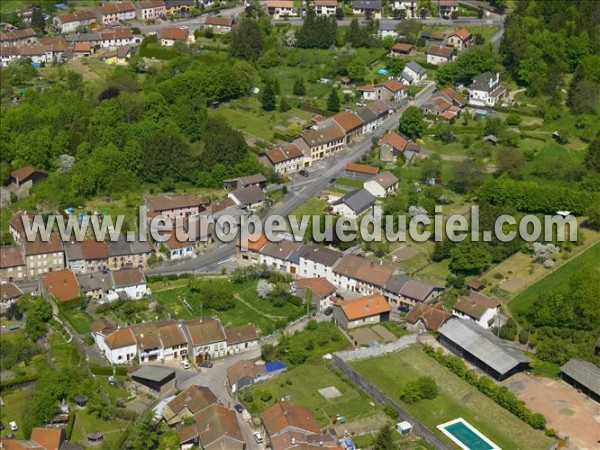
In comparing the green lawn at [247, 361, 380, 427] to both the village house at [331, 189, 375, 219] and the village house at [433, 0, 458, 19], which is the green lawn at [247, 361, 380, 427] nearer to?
the village house at [331, 189, 375, 219]

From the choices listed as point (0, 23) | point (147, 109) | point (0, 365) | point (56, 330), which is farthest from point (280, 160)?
point (0, 23)

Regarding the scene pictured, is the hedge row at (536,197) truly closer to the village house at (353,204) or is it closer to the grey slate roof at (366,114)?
the village house at (353,204)

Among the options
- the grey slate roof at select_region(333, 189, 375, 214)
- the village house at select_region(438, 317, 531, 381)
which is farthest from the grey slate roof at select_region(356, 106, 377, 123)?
the village house at select_region(438, 317, 531, 381)

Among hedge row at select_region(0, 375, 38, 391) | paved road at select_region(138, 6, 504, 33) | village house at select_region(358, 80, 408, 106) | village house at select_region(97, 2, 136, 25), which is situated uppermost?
village house at select_region(97, 2, 136, 25)

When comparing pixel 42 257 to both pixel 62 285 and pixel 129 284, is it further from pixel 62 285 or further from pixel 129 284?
pixel 129 284

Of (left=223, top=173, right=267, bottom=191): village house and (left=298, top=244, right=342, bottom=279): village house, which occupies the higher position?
(left=223, top=173, right=267, bottom=191): village house

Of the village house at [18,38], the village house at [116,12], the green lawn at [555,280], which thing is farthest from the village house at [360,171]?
the village house at [116,12]
